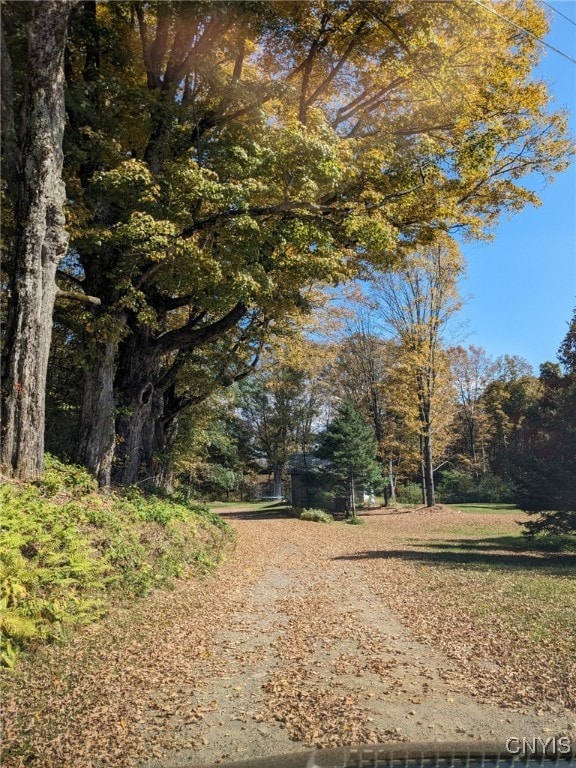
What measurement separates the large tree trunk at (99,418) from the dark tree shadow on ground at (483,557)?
20.9 ft

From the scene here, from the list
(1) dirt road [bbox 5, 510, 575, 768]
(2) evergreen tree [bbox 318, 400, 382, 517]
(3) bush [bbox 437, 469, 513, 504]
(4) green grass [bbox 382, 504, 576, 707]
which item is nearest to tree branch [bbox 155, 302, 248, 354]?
(4) green grass [bbox 382, 504, 576, 707]

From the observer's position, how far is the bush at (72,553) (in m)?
5.47

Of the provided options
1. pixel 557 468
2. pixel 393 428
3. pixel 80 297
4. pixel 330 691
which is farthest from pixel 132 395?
pixel 393 428

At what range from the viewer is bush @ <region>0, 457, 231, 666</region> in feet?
17.9

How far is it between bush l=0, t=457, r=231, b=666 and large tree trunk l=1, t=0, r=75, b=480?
0.88 meters

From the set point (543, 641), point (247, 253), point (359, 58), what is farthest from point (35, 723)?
point (359, 58)

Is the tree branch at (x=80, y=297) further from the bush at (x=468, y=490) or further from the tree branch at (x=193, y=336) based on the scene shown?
the bush at (x=468, y=490)

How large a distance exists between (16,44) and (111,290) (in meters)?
4.69

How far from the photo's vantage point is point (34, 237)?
8781 millimetres

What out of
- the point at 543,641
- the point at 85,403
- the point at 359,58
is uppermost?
the point at 359,58

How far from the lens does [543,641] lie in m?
6.20

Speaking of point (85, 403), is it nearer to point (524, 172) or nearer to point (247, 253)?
point (247, 253)

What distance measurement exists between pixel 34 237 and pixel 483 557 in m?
12.6

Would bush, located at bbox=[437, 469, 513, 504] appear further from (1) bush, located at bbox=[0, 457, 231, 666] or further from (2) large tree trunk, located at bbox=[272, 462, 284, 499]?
Result: (1) bush, located at bbox=[0, 457, 231, 666]
